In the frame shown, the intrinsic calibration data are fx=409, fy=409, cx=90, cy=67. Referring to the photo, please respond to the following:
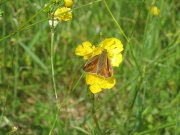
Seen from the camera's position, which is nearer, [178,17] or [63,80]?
[63,80]

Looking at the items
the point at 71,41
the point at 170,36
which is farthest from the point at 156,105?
the point at 71,41

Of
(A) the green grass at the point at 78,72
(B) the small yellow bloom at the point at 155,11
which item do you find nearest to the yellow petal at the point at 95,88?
(A) the green grass at the point at 78,72

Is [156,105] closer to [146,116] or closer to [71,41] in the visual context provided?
[146,116]

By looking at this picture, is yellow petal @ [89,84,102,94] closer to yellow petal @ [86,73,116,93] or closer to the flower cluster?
yellow petal @ [86,73,116,93]

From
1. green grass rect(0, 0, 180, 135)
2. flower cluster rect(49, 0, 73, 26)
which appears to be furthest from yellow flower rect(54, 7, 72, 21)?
green grass rect(0, 0, 180, 135)

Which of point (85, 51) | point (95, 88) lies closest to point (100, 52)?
point (85, 51)

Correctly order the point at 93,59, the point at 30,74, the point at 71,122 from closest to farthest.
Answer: the point at 93,59
the point at 71,122
the point at 30,74

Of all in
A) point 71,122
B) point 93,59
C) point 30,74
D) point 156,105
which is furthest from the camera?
point 30,74

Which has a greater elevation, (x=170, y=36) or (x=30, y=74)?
(x=170, y=36)

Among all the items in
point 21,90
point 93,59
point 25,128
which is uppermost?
point 93,59
